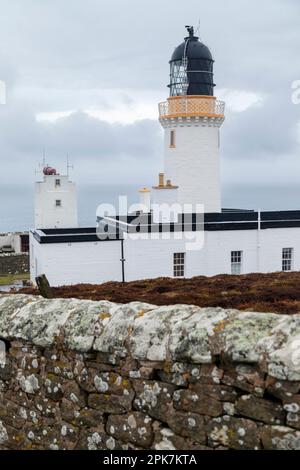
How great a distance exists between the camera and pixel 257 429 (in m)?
4.77

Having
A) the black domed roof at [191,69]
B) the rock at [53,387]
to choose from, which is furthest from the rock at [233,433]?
the black domed roof at [191,69]

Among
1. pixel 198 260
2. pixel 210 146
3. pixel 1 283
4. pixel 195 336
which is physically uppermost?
pixel 210 146

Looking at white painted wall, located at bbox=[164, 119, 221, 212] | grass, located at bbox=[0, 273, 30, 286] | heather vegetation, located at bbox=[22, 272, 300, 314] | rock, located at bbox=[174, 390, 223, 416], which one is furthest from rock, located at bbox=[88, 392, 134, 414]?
grass, located at bbox=[0, 273, 30, 286]

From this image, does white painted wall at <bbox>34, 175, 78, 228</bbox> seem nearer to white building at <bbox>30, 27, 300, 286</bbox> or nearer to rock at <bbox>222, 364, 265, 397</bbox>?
white building at <bbox>30, 27, 300, 286</bbox>

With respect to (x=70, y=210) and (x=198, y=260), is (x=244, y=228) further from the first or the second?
(x=70, y=210)

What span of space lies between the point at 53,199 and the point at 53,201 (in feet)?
0.69

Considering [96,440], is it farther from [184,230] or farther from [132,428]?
Answer: [184,230]

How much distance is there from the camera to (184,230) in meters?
31.3

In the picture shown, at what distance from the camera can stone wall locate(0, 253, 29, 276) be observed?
5344 centimetres

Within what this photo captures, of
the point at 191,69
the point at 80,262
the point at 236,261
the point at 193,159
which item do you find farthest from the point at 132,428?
the point at 191,69

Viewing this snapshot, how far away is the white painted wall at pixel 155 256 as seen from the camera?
28.5 m
